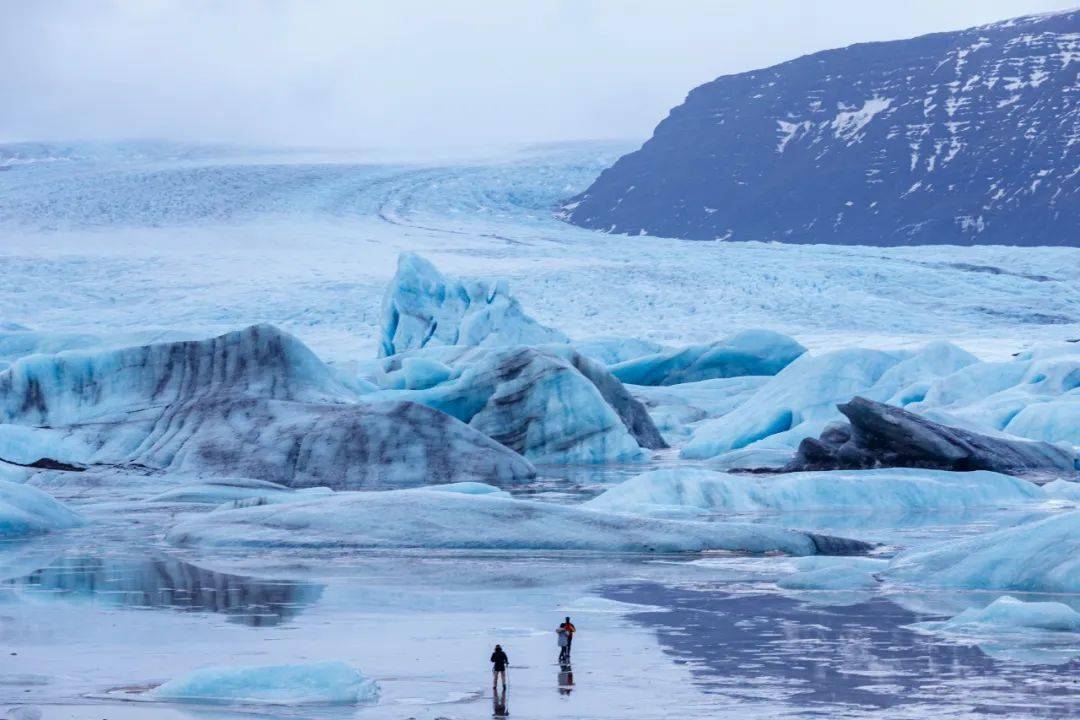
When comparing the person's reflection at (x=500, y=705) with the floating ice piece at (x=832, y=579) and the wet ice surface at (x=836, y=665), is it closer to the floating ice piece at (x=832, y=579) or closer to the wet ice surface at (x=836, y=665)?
the wet ice surface at (x=836, y=665)

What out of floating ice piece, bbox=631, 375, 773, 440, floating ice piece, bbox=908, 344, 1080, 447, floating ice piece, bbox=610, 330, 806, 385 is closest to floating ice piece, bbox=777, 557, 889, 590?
floating ice piece, bbox=908, 344, 1080, 447

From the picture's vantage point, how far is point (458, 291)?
3089 centimetres

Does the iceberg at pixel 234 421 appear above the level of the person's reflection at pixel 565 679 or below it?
below

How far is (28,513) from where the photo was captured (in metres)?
13.1

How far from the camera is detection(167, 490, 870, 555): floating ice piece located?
1166 centimetres

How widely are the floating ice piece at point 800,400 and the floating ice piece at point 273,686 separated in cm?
1459

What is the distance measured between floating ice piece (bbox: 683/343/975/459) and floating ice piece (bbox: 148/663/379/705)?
47.9ft

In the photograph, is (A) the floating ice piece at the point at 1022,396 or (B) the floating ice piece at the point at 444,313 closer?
(A) the floating ice piece at the point at 1022,396

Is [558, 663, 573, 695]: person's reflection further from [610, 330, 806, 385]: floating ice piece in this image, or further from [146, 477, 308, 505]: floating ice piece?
[610, 330, 806, 385]: floating ice piece

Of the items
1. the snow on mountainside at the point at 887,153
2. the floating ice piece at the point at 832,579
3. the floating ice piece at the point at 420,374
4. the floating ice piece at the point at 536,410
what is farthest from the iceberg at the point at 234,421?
the snow on mountainside at the point at 887,153

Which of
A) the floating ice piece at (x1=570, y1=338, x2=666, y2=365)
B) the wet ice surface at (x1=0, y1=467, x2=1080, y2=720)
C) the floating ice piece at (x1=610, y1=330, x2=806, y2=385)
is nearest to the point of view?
the wet ice surface at (x1=0, y1=467, x2=1080, y2=720)

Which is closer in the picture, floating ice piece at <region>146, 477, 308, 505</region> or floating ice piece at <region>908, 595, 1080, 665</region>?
floating ice piece at <region>908, 595, 1080, 665</region>

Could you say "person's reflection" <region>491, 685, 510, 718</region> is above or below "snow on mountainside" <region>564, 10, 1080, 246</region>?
below

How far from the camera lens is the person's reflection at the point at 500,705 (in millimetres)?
6145
